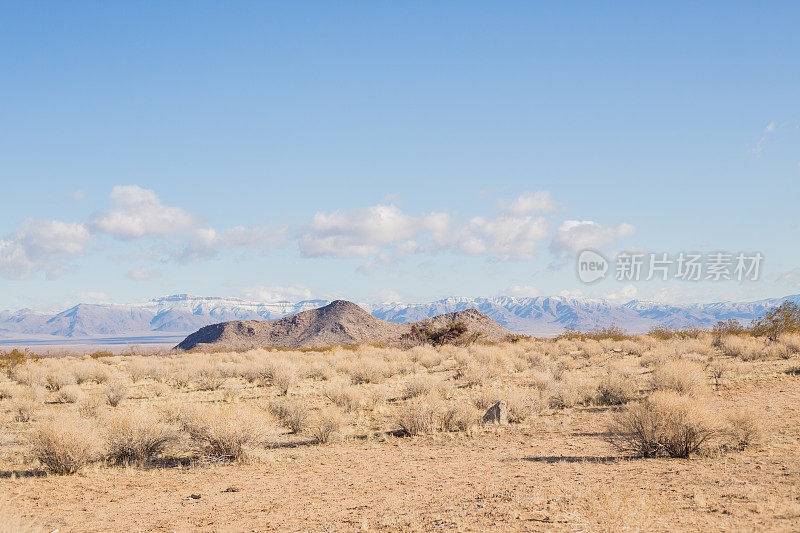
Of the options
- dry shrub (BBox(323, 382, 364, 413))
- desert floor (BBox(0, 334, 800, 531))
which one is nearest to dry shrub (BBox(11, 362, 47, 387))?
desert floor (BBox(0, 334, 800, 531))

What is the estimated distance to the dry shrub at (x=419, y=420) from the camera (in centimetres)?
1372

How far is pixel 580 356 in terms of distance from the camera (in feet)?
107

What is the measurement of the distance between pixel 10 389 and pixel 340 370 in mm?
15105

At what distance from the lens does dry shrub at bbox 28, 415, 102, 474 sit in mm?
10484

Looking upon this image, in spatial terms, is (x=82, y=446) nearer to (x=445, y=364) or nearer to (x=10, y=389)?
(x=10, y=389)

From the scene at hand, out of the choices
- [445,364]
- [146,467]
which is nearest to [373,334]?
[445,364]

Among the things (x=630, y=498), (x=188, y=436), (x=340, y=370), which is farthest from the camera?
(x=340, y=370)

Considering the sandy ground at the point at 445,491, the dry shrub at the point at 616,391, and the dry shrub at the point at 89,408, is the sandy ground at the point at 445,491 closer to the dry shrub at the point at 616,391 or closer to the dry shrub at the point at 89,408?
the dry shrub at the point at 616,391

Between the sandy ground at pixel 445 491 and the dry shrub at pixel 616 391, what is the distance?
4637mm

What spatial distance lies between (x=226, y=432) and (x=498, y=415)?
24.4 feet

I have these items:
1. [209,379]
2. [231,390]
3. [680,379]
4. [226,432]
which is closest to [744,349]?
[680,379]

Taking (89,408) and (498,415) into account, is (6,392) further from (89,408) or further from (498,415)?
(498,415)

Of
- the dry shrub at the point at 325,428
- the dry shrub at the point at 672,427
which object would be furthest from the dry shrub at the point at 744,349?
the dry shrub at the point at 325,428

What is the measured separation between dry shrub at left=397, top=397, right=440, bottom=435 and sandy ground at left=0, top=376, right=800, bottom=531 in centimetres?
96
